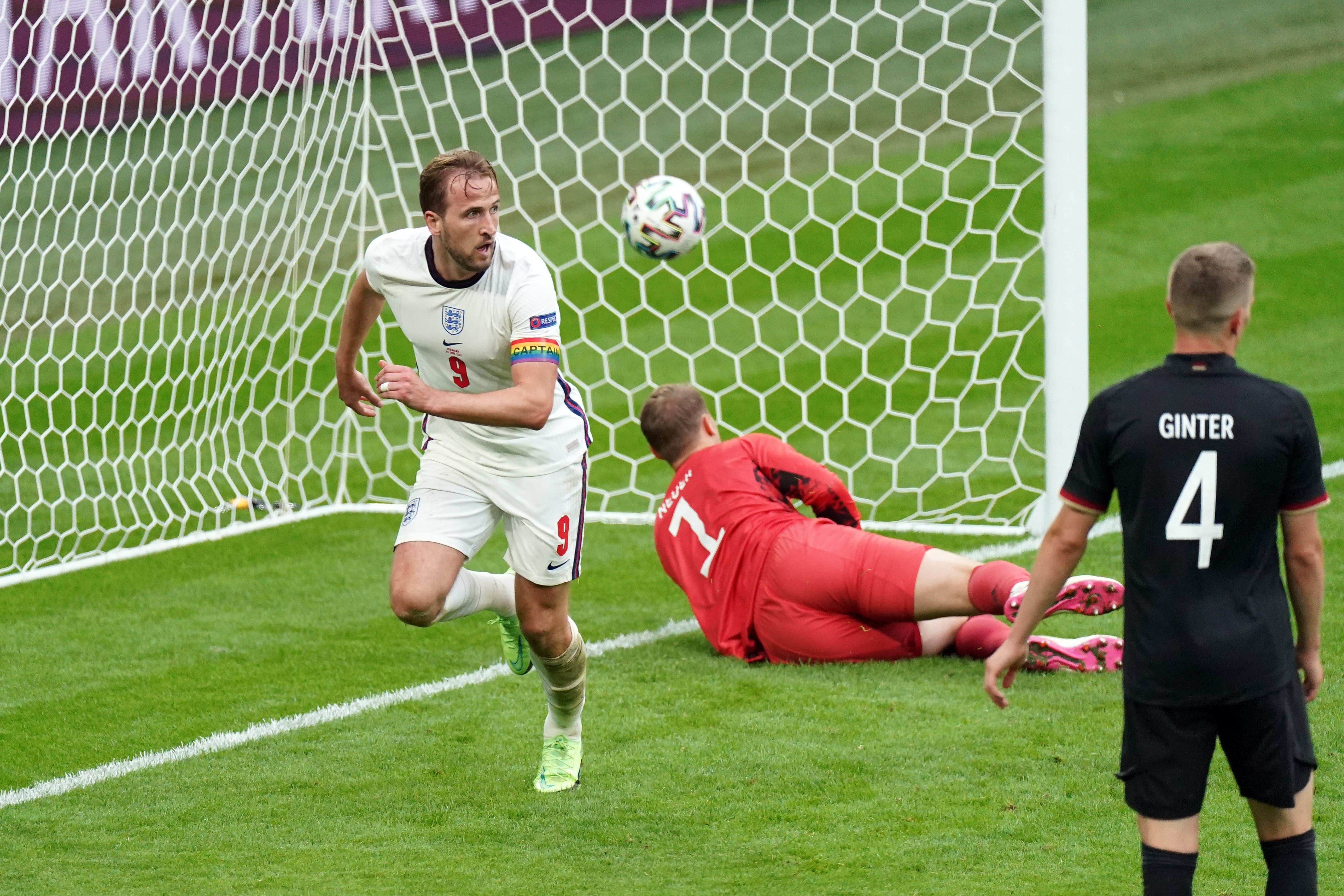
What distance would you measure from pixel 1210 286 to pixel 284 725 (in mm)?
3323

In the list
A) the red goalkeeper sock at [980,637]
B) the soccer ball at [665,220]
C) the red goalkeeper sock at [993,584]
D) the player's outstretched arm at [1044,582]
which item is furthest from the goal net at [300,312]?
the player's outstretched arm at [1044,582]

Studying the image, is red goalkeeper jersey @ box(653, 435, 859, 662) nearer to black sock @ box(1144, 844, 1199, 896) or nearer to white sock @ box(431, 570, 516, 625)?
white sock @ box(431, 570, 516, 625)

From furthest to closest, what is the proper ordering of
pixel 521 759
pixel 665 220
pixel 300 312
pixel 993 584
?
pixel 300 312 → pixel 665 220 → pixel 993 584 → pixel 521 759

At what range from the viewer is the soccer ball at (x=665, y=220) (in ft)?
21.1

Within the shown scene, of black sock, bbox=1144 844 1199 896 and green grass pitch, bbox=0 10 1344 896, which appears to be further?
green grass pitch, bbox=0 10 1344 896

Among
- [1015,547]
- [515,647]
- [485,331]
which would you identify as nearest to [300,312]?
[1015,547]

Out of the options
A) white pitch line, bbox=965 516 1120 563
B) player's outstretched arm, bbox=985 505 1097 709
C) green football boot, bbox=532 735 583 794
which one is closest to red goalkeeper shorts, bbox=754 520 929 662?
green football boot, bbox=532 735 583 794

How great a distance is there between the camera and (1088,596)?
4895 mm

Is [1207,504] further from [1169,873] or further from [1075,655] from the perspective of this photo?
[1075,655]

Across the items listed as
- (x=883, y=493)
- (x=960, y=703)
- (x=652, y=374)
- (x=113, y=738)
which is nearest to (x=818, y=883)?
(x=960, y=703)

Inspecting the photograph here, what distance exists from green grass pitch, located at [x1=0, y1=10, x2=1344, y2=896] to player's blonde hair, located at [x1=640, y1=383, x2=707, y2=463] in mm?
757

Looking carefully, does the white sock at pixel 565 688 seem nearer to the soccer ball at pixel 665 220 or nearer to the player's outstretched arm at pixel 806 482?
the player's outstretched arm at pixel 806 482

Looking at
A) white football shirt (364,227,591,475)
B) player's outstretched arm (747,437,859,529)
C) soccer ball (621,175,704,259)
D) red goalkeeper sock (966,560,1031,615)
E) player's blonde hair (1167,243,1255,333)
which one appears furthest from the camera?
soccer ball (621,175,704,259)

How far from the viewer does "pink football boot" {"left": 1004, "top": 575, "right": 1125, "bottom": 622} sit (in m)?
4.88
